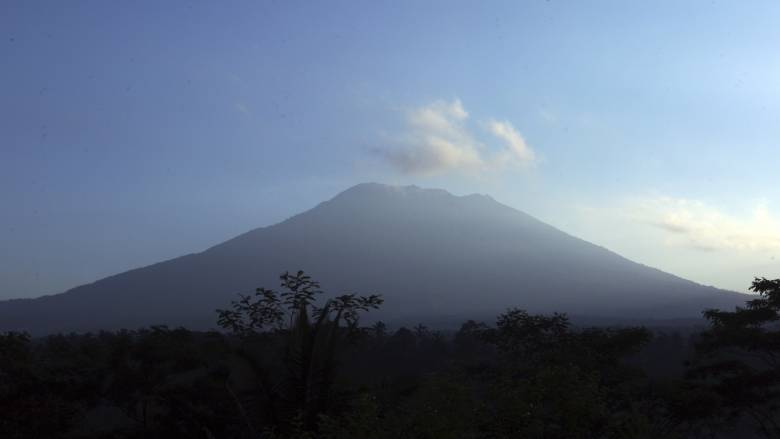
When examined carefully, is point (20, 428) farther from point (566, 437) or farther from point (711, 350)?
point (711, 350)

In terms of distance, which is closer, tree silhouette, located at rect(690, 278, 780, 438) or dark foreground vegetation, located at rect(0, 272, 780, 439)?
dark foreground vegetation, located at rect(0, 272, 780, 439)

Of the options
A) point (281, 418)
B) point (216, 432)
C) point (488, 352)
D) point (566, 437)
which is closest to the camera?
point (566, 437)

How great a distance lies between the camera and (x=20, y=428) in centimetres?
1452

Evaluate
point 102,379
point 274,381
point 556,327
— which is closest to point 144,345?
point 102,379

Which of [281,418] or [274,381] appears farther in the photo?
[274,381]

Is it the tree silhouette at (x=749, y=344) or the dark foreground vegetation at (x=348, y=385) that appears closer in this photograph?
the dark foreground vegetation at (x=348, y=385)

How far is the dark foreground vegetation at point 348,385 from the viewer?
8.04 metres

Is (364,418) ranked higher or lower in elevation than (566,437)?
higher

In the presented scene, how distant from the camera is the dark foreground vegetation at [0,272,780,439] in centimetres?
804

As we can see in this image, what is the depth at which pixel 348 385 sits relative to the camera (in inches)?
414

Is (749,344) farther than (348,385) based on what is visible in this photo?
Yes

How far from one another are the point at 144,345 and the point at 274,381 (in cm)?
1359

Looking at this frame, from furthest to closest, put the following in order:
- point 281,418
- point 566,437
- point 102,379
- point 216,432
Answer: point 102,379, point 216,432, point 281,418, point 566,437

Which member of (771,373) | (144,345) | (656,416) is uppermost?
(144,345)
